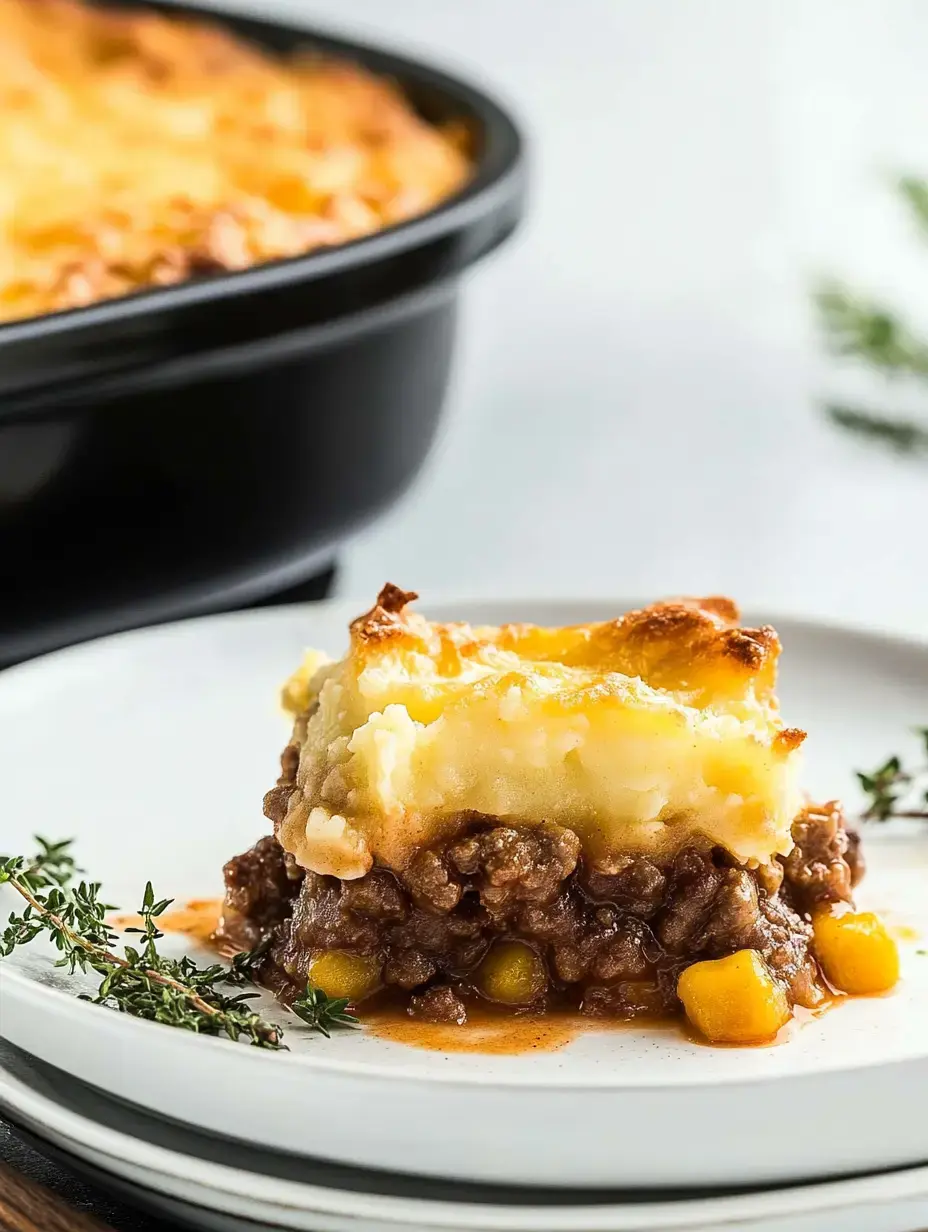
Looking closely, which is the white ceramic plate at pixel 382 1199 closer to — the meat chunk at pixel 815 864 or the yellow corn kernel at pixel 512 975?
the yellow corn kernel at pixel 512 975

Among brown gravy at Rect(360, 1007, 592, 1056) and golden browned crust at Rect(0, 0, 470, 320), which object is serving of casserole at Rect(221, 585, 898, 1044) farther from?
golden browned crust at Rect(0, 0, 470, 320)

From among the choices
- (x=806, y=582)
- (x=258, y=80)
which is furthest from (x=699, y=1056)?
(x=258, y=80)

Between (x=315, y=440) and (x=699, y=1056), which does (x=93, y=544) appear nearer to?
(x=315, y=440)

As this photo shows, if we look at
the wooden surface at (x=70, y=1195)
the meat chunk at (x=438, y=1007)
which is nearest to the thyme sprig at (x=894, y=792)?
the meat chunk at (x=438, y=1007)

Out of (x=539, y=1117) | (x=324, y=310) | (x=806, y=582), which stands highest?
(x=539, y=1117)

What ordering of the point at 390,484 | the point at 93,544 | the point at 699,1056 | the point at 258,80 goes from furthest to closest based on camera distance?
1. the point at 258,80
2. the point at 390,484
3. the point at 93,544
4. the point at 699,1056

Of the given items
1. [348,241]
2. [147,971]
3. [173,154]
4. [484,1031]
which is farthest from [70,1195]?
[173,154]

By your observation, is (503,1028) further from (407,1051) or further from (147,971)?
(147,971)
